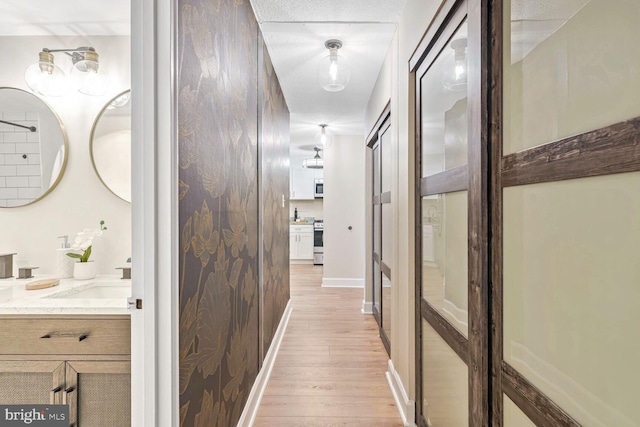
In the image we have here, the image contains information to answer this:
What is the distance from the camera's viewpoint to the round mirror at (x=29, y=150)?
6.01 ft

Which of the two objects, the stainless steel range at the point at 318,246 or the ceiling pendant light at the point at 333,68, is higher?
the ceiling pendant light at the point at 333,68

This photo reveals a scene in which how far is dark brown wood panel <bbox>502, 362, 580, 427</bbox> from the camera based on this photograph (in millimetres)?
778

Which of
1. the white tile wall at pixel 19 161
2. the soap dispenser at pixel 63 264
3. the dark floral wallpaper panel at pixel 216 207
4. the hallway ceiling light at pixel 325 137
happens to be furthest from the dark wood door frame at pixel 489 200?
the hallway ceiling light at pixel 325 137

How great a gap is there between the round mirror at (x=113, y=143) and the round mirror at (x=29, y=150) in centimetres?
18

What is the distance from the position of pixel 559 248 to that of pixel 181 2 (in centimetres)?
128

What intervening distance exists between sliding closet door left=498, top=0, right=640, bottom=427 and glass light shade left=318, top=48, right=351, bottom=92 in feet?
5.47

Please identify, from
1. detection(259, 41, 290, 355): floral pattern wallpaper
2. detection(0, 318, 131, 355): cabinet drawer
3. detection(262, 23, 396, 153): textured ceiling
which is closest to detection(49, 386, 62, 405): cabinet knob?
detection(0, 318, 131, 355): cabinet drawer

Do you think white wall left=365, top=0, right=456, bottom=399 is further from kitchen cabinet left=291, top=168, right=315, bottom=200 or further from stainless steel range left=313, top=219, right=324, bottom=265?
kitchen cabinet left=291, top=168, right=315, bottom=200

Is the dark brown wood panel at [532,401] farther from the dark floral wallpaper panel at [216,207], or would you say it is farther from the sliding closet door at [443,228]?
the dark floral wallpaper panel at [216,207]

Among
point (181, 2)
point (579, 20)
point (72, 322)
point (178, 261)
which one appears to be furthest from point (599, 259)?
point (72, 322)

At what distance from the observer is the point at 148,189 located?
96 cm

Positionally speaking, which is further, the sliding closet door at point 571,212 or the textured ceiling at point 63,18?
the textured ceiling at point 63,18

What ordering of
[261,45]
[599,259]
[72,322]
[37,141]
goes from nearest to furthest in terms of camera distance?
[599,259]
[72,322]
[37,141]
[261,45]

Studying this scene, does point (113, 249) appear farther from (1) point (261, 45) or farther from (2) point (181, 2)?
(1) point (261, 45)
